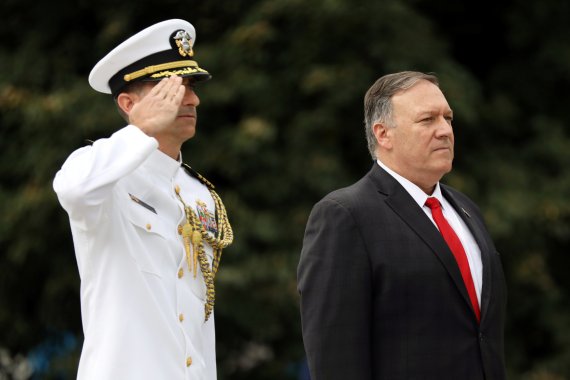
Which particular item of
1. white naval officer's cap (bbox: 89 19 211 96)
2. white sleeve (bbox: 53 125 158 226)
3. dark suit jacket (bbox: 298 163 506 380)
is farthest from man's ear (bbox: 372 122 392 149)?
white sleeve (bbox: 53 125 158 226)

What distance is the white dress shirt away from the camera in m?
3.66

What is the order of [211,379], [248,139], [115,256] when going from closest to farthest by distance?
[115,256], [211,379], [248,139]

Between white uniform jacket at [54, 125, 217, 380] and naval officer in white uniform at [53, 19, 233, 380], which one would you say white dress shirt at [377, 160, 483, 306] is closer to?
naval officer in white uniform at [53, 19, 233, 380]

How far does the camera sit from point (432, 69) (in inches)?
315

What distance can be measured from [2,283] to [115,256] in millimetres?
5243

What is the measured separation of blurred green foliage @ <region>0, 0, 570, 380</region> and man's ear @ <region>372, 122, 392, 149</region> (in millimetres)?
3655

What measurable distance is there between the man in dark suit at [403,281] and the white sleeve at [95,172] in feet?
2.27

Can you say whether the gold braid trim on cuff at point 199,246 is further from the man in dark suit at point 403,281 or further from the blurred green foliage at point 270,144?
the blurred green foliage at point 270,144

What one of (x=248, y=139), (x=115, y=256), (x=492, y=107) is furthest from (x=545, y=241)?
(x=115, y=256)

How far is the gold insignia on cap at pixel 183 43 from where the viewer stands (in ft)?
12.4

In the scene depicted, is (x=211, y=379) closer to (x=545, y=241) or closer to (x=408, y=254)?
(x=408, y=254)

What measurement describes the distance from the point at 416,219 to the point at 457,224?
231mm

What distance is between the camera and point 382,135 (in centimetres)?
379

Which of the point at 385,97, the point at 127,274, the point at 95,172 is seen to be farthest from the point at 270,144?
the point at 95,172
